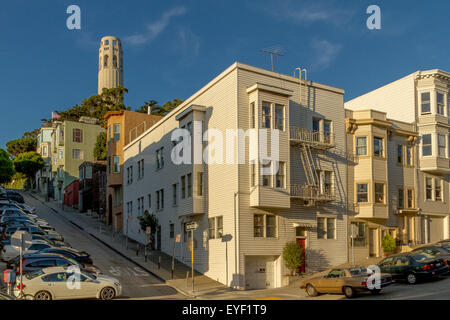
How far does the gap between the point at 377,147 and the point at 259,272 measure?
12.9 meters

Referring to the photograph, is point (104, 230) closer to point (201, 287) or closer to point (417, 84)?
point (201, 287)

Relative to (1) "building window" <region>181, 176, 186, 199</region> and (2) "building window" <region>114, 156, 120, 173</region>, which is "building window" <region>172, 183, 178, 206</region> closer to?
(1) "building window" <region>181, 176, 186, 199</region>

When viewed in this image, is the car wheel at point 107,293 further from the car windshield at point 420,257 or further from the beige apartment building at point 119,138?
the beige apartment building at point 119,138

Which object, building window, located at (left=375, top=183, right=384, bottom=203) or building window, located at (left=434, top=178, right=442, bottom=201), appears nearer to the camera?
building window, located at (left=375, top=183, right=384, bottom=203)

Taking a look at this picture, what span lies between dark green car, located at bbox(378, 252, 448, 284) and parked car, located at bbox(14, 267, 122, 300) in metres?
13.7

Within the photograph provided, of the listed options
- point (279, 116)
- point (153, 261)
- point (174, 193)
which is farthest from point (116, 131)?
point (279, 116)

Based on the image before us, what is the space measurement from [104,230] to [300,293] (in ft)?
103

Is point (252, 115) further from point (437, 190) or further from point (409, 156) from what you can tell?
point (437, 190)

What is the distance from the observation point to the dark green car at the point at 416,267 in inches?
971

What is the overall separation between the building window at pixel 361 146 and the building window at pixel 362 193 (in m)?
2.16

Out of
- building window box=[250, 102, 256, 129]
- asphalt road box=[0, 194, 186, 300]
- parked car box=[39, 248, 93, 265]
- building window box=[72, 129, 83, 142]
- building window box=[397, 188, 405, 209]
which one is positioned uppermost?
building window box=[72, 129, 83, 142]

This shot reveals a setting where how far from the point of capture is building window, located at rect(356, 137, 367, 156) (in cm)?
3528

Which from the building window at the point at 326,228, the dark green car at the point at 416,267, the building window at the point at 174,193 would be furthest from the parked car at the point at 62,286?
the building window at the point at 174,193

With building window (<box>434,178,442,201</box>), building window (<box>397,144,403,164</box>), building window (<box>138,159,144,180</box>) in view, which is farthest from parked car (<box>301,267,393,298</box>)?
building window (<box>138,159,144,180</box>)
